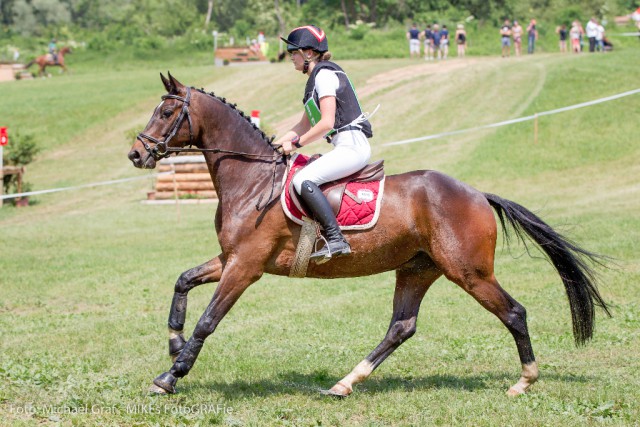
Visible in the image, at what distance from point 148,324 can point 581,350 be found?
5.65 m

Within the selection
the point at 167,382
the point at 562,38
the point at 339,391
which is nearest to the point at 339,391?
the point at 339,391

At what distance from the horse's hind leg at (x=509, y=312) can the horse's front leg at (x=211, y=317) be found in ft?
6.52

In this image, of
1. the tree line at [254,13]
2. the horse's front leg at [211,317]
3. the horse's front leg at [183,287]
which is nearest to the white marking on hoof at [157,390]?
the horse's front leg at [211,317]

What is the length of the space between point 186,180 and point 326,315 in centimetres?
1496

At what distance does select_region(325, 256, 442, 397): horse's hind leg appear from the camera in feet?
27.4

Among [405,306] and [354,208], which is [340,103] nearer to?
[354,208]

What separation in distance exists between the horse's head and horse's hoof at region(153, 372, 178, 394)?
6.29 feet

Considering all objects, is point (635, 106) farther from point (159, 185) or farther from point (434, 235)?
point (434, 235)

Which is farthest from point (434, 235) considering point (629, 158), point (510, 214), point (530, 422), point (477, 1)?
point (477, 1)

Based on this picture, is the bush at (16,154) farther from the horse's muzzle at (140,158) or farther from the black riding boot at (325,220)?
the black riding boot at (325,220)

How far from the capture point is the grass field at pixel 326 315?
7.53m

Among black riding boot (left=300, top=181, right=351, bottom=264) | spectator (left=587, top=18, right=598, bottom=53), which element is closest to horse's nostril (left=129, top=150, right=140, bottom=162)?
black riding boot (left=300, top=181, right=351, bottom=264)

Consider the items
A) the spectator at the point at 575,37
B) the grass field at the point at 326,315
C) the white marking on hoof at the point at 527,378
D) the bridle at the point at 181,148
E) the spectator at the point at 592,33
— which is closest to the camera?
the grass field at the point at 326,315

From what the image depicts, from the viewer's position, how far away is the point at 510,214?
864 centimetres
